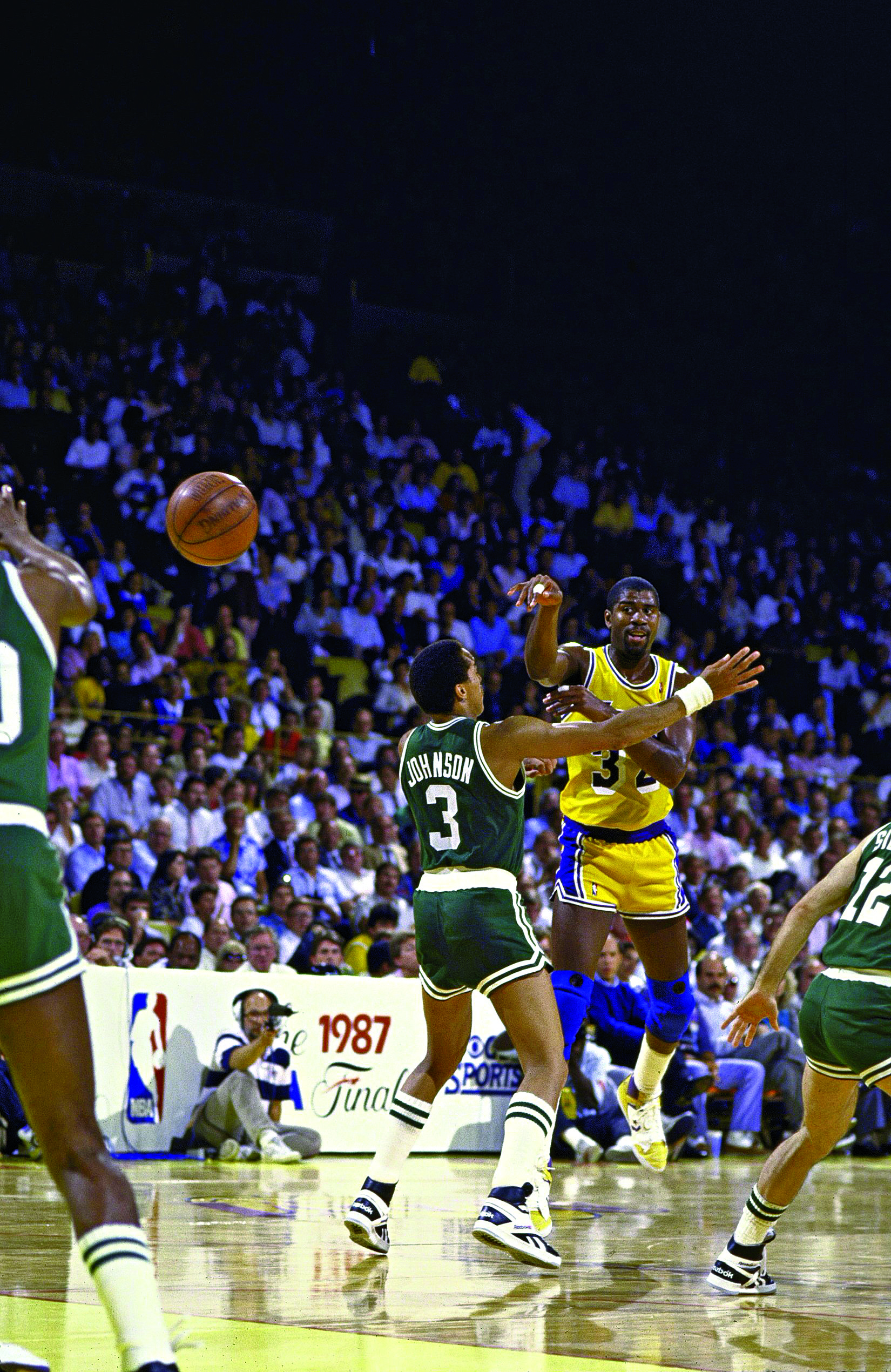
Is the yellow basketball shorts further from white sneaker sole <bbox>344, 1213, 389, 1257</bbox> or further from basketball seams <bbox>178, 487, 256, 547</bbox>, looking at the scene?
basketball seams <bbox>178, 487, 256, 547</bbox>

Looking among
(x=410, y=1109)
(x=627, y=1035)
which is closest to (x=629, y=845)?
(x=410, y=1109)

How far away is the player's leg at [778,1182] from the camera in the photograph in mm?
5723

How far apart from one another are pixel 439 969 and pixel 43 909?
309 centimetres

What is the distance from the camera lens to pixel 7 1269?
19.9 feet

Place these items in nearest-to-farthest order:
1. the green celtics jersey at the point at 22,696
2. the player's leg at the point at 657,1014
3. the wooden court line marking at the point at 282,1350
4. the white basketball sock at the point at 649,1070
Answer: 1. the green celtics jersey at the point at 22,696
2. the wooden court line marking at the point at 282,1350
3. the player's leg at the point at 657,1014
4. the white basketball sock at the point at 649,1070

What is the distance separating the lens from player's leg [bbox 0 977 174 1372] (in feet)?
11.5

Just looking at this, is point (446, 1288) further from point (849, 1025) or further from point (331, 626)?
point (331, 626)

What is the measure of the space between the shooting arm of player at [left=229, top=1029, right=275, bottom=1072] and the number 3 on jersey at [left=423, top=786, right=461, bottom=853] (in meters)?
5.52

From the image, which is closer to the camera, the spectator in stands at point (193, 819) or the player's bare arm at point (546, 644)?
the player's bare arm at point (546, 644)

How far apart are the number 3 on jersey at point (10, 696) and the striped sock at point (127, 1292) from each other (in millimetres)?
1095

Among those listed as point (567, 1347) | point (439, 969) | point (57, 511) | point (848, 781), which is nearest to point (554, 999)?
point (439, 969)

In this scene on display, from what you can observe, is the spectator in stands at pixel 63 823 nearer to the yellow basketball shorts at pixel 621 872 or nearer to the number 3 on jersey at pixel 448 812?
the yellow basketball shorts at pixel 621 872

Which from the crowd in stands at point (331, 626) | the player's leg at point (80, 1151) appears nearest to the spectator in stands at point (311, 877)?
the crowd in stands at point (331, 626)

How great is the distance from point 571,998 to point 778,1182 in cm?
193
